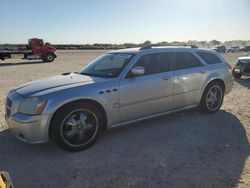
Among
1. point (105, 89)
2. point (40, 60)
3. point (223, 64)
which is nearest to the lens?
point (105, 89)

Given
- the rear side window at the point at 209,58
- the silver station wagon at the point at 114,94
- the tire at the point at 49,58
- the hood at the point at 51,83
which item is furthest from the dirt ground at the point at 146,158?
the tire at the point at 49,58

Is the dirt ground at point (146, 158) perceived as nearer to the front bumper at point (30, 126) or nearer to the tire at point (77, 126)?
the tire at point (77, 126)

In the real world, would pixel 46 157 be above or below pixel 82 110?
below

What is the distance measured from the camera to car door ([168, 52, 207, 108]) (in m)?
5.79

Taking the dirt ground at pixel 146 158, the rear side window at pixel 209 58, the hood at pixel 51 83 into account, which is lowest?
the dirt ground at pixel 146 158

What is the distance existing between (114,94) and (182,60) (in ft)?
6.66

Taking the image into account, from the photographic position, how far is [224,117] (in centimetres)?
630

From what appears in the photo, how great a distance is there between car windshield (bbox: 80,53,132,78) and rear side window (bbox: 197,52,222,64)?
202 cm

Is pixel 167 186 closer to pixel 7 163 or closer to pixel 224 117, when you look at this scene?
pixel 7 163

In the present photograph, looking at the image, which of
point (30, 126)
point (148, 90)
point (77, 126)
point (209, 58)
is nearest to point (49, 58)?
point (209, 58)

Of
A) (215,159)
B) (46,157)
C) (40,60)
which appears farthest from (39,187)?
(40,60)

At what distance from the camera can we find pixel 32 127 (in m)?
4.18

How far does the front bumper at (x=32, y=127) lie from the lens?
4180mm

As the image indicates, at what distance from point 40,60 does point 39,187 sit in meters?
26.5
